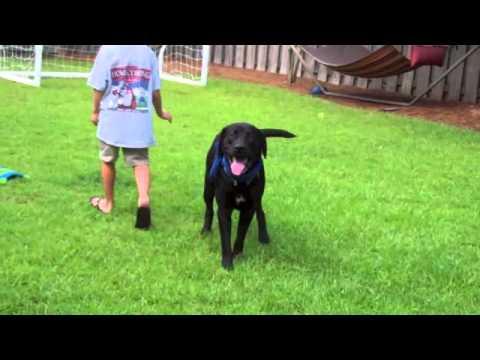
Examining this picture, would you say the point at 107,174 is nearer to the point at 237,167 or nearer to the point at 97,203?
the point at 97,203

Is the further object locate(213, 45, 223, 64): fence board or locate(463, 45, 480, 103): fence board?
locate(213, 45, 223, 64): fence board

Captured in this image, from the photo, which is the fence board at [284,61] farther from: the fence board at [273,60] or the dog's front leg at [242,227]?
the dog's front leg at [242,227]

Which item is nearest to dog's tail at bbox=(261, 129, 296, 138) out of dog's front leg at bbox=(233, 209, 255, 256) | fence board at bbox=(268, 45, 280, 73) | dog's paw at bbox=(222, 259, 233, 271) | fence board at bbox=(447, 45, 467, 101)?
dog's front leg at bbox=(233, 209, 255, 256)

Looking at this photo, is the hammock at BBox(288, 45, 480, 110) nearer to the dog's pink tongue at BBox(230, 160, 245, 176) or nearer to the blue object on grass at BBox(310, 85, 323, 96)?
the blue object on grass at BBox(310, 85, 323, 96)

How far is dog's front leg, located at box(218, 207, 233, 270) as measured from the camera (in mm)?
4394

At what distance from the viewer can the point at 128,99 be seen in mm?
5148

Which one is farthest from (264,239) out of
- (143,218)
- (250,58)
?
(250,58)

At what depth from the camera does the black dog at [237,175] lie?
4.34 m

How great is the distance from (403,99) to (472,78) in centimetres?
155

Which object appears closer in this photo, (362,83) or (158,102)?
(158,102)

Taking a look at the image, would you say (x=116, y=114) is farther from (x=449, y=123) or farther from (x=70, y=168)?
(x=449, y=123)
